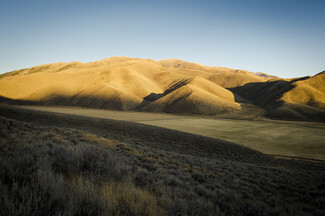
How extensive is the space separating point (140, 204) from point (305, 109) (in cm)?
9417

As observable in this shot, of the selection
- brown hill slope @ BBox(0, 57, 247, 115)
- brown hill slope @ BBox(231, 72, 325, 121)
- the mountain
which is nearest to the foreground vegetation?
the mountain

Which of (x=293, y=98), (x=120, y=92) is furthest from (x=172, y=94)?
(x=293, y=98)

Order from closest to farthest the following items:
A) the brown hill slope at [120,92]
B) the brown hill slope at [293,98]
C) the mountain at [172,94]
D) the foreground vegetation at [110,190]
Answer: the foreground vegetation at [110,190], the brown hill slope at [293,98], the mountain at [172,94], the brown hill slope at [120,92]

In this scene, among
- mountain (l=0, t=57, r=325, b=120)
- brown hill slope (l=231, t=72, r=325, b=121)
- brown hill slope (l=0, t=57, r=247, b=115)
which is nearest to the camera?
brown hill slope (l=231, t=72, r=325, b=121)

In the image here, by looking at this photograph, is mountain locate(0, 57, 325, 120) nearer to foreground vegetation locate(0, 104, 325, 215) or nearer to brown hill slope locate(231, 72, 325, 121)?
brown hill slope locate(231, 72, 325, 121)

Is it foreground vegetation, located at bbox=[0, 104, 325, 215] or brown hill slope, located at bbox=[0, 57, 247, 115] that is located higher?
brown hill slope, located at bbox=[0, 57, 247, 115]

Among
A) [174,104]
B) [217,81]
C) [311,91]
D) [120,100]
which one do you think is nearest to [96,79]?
[120,100]

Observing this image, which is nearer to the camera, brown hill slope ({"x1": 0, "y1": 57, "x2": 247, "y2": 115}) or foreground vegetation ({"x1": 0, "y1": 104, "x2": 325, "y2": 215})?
foreground vegetation ({"x1": 0, "y1": 104, "x2": 325, "y2": 215})

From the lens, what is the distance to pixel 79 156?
5.80 metres

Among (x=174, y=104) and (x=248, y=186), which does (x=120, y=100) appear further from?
(x=248, y=186)

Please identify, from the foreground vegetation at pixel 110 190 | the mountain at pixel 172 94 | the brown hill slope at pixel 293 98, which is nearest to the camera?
the foreground vegetation at pixel 110 190

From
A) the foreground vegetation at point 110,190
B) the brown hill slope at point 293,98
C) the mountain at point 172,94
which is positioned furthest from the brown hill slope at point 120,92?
the foreground vegetation at point 110,190

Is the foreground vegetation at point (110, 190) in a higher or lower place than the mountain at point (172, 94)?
lower

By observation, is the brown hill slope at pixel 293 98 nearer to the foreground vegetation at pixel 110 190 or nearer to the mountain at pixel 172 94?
the mountain at pixel 172 94
